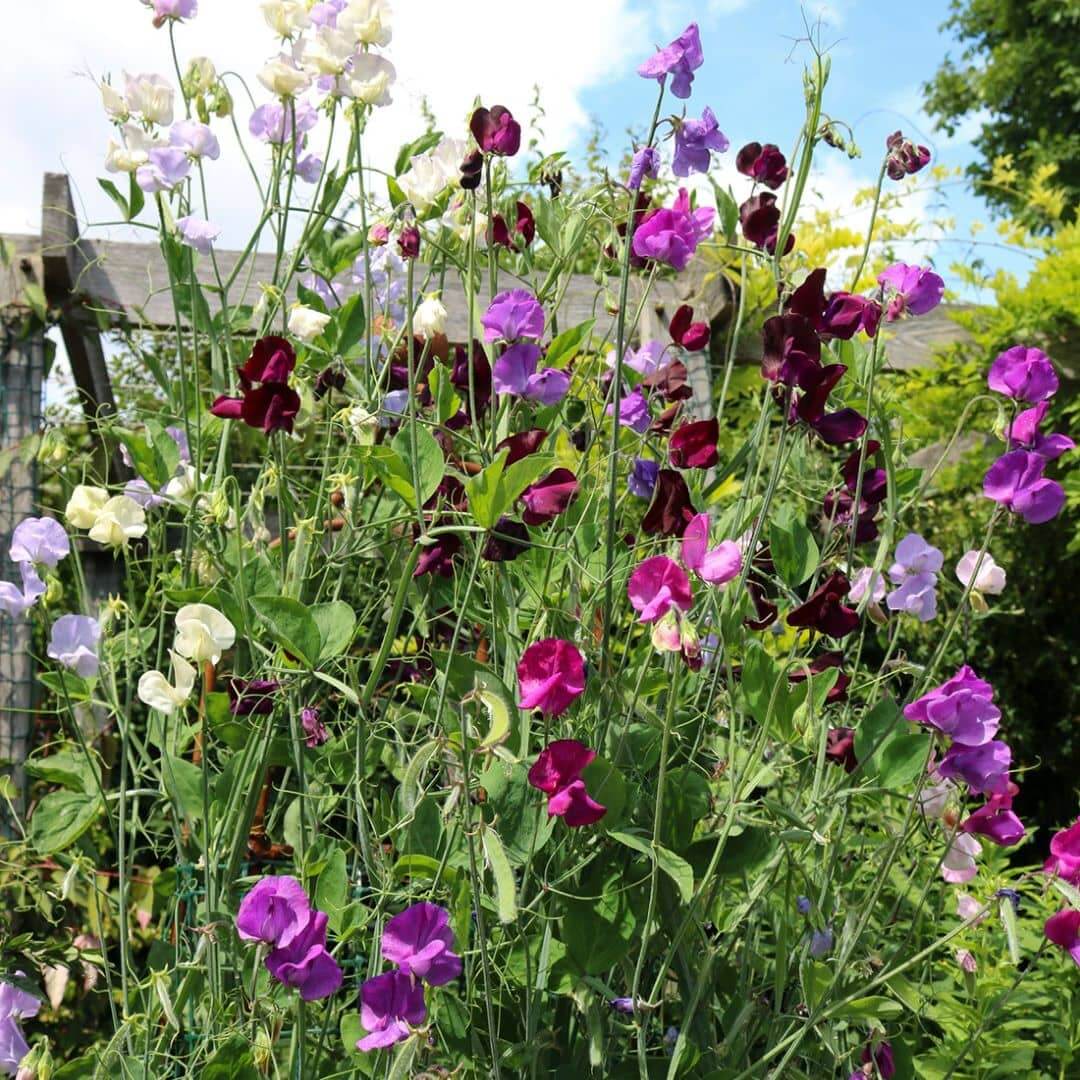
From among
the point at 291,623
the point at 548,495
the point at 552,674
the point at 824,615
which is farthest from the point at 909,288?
the point at 291,623

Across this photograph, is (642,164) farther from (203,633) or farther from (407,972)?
(407,972)

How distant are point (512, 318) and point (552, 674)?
1.17ft

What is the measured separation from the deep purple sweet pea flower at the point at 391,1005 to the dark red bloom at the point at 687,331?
0.70 metres

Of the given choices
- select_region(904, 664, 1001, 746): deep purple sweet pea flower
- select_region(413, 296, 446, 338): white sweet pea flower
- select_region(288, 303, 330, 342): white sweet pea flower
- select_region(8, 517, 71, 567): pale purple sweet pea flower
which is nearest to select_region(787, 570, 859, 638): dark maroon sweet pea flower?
select_region(904, 664, 1001, 746): deep purple sweet pea flower

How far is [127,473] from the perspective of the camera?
3.00 meters

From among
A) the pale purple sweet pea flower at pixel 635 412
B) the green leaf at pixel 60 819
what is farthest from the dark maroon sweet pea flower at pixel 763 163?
the green leaf at pixel 60 819

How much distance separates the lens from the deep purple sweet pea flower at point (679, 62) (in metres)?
1.23

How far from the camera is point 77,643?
4.24ft

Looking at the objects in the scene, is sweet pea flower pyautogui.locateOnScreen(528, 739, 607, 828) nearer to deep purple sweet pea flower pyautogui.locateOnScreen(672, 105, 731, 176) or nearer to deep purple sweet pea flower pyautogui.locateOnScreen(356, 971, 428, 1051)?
deep purple sweet pea flower pyautogui.locateOnScreen(356, 971, 428, 1051)

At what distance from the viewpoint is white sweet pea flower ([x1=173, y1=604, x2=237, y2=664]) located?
1109 millimetres

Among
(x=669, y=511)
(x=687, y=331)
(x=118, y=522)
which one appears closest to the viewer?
(x=669, y=511)

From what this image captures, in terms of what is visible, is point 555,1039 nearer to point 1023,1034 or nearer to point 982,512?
point 1023,1034

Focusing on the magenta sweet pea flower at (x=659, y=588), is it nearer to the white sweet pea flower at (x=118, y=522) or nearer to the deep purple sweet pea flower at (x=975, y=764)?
the deep purple sweet pea flower at (x=975, y=764)

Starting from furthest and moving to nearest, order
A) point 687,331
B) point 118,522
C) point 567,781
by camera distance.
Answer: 1. point 687,331
2. point 118,522
3. point 567,781
